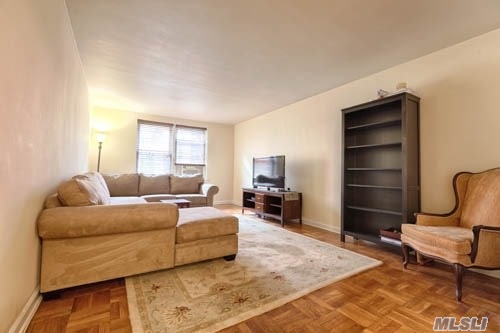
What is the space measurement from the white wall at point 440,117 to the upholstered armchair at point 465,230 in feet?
→ 0.59

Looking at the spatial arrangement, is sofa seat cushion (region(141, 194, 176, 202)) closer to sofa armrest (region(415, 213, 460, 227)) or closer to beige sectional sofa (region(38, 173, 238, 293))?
beige sectional sofa (region(38, 173, 238, 293))

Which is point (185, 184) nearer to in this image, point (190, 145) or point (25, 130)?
point (190, 145)

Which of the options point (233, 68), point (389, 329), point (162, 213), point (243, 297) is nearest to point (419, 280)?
point (389, 329)

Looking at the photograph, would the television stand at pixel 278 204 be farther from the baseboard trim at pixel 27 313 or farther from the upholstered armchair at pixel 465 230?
the baseboard trim at pixel 27 313

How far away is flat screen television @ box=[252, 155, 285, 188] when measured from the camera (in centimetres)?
421

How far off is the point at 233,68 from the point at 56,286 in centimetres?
289

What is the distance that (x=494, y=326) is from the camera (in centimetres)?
139

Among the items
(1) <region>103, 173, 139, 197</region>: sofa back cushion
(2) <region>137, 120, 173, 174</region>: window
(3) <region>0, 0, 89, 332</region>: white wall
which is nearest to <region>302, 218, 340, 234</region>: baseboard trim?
(1) <region>103, 173, 139, 197</region>: sofa back cushion

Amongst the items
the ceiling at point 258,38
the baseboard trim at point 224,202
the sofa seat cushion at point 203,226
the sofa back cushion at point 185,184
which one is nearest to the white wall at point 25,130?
the ceiling at point 258,38

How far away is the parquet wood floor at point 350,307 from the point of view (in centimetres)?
133

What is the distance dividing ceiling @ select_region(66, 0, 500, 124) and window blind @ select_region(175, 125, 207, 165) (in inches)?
84.8

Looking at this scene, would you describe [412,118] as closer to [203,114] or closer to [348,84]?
[348,84]

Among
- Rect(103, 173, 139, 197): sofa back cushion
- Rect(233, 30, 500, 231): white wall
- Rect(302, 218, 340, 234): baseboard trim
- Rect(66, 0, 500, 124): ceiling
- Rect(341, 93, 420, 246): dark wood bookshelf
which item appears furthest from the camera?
Rect(103, 173, 139, 197): sofa back cushion

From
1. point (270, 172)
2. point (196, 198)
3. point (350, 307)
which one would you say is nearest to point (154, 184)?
point (196, 198)
